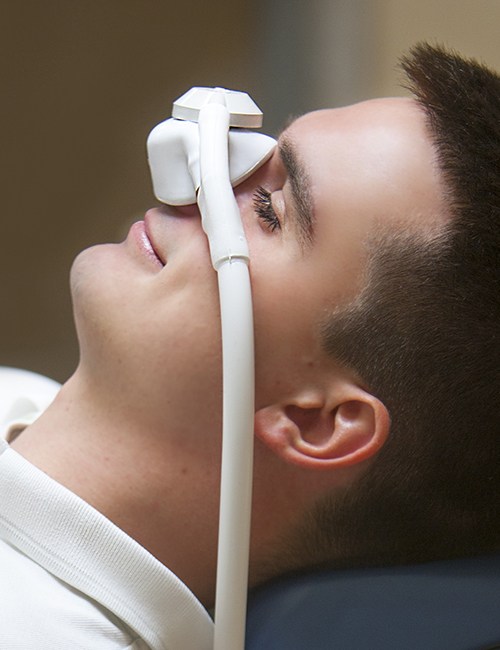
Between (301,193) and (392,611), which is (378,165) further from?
(392,611)

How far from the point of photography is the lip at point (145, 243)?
3.26ft

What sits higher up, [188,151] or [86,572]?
[188,151]

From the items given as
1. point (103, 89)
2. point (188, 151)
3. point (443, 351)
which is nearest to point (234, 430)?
point (443, 351)

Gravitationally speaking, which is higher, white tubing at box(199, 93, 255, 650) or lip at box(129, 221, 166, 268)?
lip at box(129, 221, 166, 268)

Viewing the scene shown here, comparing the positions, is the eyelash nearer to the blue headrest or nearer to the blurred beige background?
the blue headrest

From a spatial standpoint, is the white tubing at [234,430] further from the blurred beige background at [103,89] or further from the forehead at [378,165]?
the blurred beige background at [103,89]

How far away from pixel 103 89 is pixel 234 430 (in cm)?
140

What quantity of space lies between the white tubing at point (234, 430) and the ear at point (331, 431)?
0.08 metres

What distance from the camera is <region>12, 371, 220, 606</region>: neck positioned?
938mm

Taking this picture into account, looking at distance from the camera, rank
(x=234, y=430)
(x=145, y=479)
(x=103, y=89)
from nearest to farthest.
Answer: (x=234, y=430) → (x=145, y=479) → (x=103, y=89)

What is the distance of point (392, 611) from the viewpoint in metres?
0.90

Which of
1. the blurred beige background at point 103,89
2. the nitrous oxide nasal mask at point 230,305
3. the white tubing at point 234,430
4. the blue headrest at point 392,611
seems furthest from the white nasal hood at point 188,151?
the blurred beige background at point 103,89

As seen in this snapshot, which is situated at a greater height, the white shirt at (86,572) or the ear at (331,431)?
the ear at (331,431)

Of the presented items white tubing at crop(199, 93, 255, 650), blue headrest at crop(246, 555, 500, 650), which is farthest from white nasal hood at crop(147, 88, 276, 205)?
blue headrest at crop(246, 555, 500, 650)
